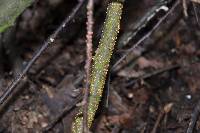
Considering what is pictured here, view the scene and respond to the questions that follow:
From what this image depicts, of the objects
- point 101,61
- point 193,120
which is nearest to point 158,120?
point 193,120

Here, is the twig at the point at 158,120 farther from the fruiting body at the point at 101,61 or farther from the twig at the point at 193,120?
the fruiting body at the point at 101,61

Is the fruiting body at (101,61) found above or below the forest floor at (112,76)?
above

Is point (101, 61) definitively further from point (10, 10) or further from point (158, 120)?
point (158, 120)

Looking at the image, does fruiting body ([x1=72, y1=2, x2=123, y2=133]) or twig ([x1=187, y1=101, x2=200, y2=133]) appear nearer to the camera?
fruiting body ([x1=72, y1=2, x2=123, y2=133])

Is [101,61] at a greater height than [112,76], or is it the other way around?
[101,61]

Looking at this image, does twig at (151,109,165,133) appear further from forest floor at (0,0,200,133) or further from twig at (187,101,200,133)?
twig at (187,101,200,133)

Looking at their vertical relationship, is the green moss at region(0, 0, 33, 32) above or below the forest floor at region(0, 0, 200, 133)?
above

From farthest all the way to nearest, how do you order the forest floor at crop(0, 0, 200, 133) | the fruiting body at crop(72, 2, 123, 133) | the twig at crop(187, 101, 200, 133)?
the forest floor at crop(0, 0, 200, 133) → the twig at crop(187, 101, 200, 133) → the fruiting body at crop(72, 2, 123, 133)

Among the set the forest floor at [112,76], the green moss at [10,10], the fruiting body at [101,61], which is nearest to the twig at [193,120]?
the forest floor at [112,76]

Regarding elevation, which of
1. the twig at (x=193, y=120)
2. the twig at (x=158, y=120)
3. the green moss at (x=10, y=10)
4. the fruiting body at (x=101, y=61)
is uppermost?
the green moss at (x=10, y=10)

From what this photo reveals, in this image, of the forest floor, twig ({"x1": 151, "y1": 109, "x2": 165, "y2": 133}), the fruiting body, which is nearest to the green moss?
the fruiting body
